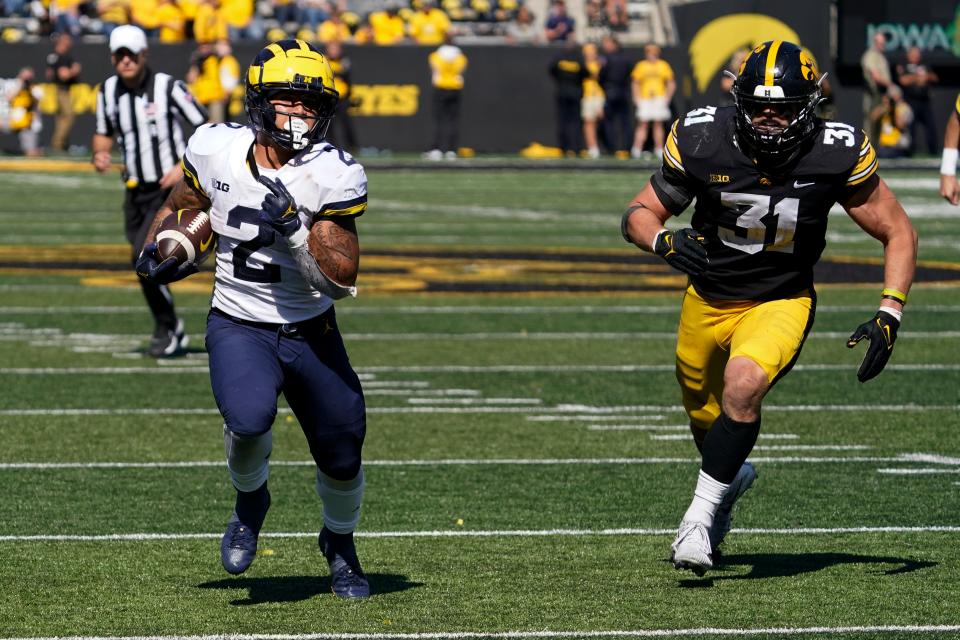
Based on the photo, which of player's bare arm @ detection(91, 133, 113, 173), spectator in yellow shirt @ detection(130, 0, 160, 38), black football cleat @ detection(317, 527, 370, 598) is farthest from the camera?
spectator in yellow shirt @ detection(130, 0, 160, 38)

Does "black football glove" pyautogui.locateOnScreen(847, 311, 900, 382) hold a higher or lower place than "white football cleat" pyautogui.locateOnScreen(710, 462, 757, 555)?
higher

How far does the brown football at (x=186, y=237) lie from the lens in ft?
18.1

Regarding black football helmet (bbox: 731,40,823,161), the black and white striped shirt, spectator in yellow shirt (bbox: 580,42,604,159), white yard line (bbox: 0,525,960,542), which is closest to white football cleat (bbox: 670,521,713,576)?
white yard line (bbox: 0,525,960,542)

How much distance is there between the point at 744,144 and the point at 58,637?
2494 millimetres

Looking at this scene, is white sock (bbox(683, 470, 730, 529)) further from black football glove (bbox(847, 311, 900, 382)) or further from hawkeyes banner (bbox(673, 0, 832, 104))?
hawkeyes banner (bbox(673, 0, 832, 104))

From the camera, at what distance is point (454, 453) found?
8320 millimetres

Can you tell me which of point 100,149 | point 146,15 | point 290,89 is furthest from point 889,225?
point 146,15

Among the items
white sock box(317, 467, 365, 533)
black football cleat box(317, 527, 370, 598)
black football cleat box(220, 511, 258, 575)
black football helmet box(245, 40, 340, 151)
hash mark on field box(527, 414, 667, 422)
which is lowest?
hash mark on field box(527, 414, 667, 422)

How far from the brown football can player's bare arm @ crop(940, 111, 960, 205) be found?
5826mm

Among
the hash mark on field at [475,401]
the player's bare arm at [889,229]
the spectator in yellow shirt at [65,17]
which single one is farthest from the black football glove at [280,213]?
the spectator in yellow shirt at [65,17]

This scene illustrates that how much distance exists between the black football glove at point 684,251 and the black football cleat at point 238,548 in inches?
57.0

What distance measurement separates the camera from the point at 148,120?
11.1m

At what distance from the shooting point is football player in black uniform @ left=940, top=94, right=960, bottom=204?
412 inches

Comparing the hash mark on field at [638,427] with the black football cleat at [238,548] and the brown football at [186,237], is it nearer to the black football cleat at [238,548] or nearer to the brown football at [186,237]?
the black football cleat at [238,548]
